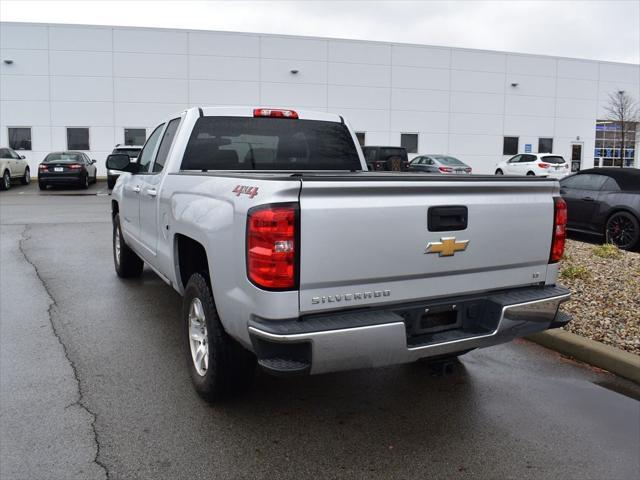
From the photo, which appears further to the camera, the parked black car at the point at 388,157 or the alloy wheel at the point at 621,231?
the parked black car at the point at 388,157

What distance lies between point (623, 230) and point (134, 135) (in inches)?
1043

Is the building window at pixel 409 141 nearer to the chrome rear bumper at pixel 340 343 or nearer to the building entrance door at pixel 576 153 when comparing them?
the building entrance door at pixel 576 153

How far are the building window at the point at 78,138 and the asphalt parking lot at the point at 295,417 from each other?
27.1 metres

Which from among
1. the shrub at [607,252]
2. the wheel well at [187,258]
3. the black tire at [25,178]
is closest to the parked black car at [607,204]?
the shrub at [607,252]

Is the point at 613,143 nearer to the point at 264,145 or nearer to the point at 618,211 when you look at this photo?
the point at 618,211

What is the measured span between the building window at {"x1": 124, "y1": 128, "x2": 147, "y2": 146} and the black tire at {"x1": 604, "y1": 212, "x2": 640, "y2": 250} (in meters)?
25.7

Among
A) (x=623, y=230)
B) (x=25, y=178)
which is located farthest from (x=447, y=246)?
(x=25, y=178)

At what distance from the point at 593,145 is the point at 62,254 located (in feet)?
122

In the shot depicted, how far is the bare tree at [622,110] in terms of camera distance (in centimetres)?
3653

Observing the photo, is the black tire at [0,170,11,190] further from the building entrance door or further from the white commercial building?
the building entrance door

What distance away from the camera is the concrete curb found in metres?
4.43

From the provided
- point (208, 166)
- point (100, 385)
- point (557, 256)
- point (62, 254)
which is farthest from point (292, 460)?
point (62, 254)

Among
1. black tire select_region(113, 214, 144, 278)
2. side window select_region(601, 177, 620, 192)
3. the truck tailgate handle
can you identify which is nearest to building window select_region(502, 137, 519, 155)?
side window select_region(601, 177, 620, 192)

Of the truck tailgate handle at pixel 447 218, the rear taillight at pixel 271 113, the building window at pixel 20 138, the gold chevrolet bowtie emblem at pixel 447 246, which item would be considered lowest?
the gold chevrolet bowtie emblem at pixel 447 246
